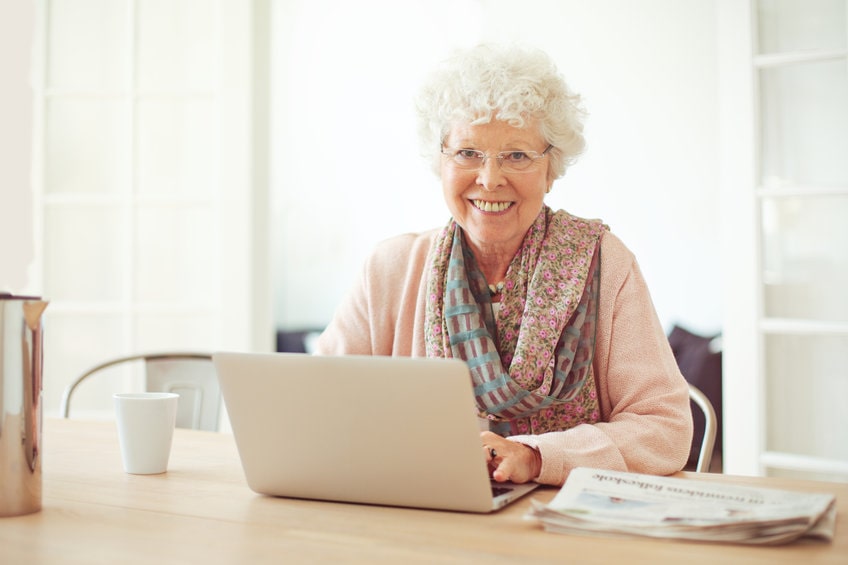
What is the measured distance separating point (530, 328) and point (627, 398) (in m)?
0.22

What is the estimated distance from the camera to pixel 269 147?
3.16 m

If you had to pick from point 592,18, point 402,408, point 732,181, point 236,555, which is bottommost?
point 236,555

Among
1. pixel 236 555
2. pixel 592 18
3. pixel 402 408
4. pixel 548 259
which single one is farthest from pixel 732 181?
pixel 592 18

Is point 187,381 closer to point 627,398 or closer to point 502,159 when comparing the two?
point 502,159

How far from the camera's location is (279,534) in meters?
0.96

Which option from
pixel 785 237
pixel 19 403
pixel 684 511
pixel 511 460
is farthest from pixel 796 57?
pixel 19 403

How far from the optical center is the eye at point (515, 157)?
1669 mm

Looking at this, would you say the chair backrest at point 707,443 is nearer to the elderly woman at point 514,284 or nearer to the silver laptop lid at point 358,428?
the elderly woman at point 514,284

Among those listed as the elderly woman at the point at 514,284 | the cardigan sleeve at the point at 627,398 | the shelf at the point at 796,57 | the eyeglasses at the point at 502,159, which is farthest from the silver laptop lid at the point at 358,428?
the shelf at the point at 796,57

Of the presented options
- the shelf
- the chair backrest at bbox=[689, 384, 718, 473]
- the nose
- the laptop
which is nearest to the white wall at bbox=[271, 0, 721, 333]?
the shelf

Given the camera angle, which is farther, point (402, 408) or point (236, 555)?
point (402, 408)

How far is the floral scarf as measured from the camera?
1579 mm

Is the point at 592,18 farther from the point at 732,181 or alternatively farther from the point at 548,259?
the point at 548,259

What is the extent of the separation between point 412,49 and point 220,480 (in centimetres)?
483
